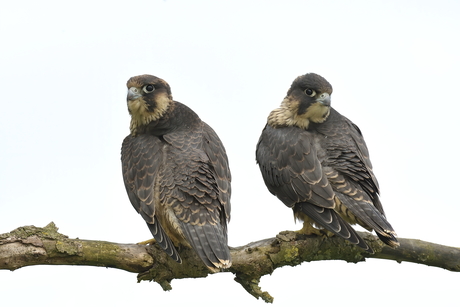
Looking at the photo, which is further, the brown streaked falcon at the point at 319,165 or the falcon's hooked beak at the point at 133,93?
the falcon's hooked beak at the point at 133,93

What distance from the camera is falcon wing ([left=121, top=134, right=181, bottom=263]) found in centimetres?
522

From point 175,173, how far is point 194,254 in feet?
2.52

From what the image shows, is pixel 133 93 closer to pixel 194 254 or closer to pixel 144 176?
pixel 144 176

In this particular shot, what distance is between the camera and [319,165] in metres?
5.98

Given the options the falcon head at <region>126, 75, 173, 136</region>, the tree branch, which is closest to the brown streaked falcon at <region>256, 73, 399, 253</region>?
the tree branch

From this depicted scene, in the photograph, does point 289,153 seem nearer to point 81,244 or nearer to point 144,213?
point 144,213

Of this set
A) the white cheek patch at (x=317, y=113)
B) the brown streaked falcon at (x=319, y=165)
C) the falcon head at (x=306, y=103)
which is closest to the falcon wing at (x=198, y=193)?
the brown streaked falcon at (x=319, y=165)

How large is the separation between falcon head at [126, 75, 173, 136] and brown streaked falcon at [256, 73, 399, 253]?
1.24m

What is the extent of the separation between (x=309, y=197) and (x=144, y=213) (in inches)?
63.2

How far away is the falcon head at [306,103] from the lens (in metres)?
6.26

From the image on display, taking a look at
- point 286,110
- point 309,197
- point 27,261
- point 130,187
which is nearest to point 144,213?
point 130,187

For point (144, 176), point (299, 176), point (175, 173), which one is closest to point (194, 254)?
point (175, 173)

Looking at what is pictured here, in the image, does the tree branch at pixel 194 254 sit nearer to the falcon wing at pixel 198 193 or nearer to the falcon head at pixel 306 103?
the falcon wing at pixel 198 193

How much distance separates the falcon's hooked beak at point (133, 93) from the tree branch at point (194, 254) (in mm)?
1583
